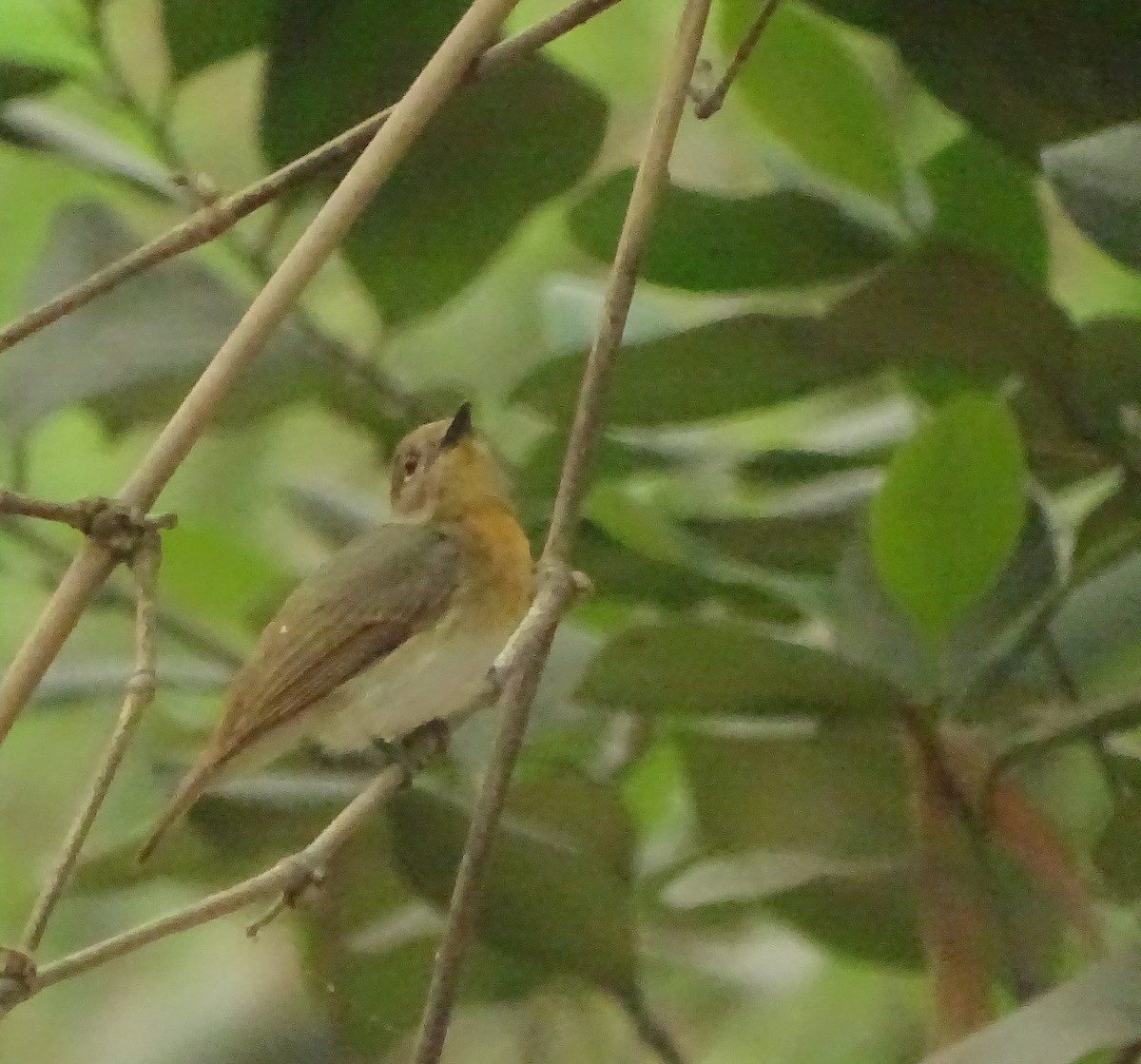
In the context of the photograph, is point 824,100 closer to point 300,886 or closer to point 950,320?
point 950,320

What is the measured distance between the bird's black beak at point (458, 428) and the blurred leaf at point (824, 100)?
0.81 ft

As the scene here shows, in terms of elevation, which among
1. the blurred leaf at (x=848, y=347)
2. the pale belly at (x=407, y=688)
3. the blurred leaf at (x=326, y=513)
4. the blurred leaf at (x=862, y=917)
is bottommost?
the blurred leaf at (x=862, y=917)

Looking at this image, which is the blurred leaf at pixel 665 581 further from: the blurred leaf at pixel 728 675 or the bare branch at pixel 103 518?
the bare branch at pixel 103 518

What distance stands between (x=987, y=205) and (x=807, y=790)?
0.98 feet

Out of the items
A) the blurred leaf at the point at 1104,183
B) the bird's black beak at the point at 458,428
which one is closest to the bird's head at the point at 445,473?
the bird's black beak at the point at 458,428

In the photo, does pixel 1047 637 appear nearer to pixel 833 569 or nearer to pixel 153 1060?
pixel 833 569

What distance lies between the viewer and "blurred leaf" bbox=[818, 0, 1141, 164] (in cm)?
66

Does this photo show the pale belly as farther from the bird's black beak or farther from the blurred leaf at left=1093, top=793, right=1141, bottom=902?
the blurred leaf at left=1093, top=793, right=1141, bottom=902

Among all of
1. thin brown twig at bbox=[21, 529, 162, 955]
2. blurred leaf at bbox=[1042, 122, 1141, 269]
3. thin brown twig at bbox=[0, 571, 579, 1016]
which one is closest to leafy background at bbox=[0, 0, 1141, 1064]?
blurred leaf at bbox=[1042, 122, 1141, 269]

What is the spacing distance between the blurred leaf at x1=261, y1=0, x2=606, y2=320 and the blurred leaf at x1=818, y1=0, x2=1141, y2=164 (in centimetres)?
15

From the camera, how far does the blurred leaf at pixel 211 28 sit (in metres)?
0.78

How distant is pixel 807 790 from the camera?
0.79 meters

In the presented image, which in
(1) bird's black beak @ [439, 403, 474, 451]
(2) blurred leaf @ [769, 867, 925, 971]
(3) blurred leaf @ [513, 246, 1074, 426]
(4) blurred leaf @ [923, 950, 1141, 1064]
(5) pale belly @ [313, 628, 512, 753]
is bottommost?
(2) blurred leaf @ [769, 867, 925, 971]

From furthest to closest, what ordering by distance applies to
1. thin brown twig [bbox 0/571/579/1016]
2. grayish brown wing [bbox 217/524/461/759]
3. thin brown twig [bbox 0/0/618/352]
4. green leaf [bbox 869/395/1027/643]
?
grayish brown wing [bbox 217/524/461/759]
green leaf [bbox 869/395/1027/643]
thin brown twig [bbox 0/0/618/352]
thin brown twig [bbox 0/571/579/1016]
